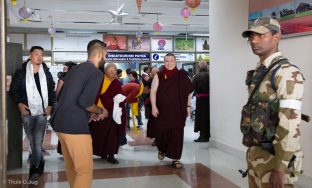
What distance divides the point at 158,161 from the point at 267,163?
341cm

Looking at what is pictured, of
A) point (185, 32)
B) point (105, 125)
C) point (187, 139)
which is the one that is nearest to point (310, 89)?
point (105, 125)

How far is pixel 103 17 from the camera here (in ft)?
39.4

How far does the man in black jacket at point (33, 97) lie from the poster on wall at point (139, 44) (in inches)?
466

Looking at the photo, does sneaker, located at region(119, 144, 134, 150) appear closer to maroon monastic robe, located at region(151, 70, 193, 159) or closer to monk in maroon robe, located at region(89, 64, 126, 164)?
monk in maroon robe, located at region(89, 64, 126, 164)

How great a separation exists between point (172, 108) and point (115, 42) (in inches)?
438

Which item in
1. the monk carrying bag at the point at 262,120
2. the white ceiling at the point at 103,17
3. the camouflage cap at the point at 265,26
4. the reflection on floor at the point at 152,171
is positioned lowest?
the reflection on floor at the point at 152,171

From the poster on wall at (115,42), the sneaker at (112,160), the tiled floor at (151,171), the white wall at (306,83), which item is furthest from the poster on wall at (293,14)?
the poster on wall at (115,42)

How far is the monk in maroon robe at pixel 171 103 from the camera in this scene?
4879mm

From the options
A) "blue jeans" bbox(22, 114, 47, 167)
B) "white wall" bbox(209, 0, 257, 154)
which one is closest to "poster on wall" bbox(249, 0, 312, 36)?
"white wall" bbox(209, 0, 257, 154)

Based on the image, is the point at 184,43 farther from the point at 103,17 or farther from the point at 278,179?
the point at 278,179

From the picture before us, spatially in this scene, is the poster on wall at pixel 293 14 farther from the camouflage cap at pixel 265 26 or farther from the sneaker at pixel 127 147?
the sneaker at pixel 127 147

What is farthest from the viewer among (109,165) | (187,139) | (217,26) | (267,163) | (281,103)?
(187,139)

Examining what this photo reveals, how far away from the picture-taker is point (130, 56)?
1593 centimetres

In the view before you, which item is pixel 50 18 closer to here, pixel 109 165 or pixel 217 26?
pixel 217 26
